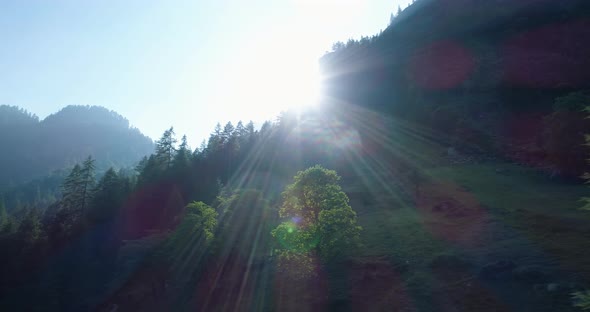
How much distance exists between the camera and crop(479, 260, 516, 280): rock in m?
27.1

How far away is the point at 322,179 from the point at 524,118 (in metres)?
80.4

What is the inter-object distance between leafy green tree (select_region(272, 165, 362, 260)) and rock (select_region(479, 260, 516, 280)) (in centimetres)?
1156

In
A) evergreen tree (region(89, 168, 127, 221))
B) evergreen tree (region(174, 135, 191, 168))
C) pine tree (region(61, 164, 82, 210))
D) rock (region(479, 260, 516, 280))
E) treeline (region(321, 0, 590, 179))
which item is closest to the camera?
rock (region(479, 260, 516, 280))

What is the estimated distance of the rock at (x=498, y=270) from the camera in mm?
27125

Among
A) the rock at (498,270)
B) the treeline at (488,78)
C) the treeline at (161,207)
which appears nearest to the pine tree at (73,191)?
the treeline at (161,207)

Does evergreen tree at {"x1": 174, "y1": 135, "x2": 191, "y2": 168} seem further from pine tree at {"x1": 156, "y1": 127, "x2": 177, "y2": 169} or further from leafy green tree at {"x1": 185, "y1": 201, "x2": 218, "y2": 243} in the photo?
leafy green tree at {"x1": 185, "y1": 201, "x2": 218, "y2": 243}

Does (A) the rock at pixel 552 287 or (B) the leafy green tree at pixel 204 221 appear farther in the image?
(B) the leafy green tree at pixel 204 221

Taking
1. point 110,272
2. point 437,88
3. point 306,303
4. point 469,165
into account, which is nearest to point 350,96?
point 437,88

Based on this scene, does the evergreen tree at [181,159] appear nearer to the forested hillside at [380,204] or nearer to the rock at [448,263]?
the forested hillside at [380,204]

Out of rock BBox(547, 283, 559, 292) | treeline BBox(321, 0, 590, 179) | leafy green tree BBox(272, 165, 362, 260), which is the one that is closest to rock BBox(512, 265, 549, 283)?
rock BBox(547, 283, 559, 292)

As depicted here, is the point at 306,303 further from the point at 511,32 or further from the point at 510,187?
the point at 511,32

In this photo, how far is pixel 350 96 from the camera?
149 metres

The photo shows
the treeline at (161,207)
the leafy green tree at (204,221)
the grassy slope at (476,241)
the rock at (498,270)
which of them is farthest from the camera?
the treeline at (161,207)

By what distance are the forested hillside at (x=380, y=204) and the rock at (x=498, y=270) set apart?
109 millimetres
